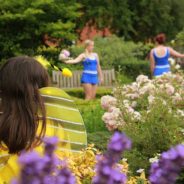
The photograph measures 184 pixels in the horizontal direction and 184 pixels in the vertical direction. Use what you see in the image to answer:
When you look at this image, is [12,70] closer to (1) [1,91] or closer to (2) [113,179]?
(1) [1,91]

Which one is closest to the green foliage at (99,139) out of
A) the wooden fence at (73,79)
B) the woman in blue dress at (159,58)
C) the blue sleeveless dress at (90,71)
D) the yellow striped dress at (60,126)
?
the yellow striped dress at (60,126)

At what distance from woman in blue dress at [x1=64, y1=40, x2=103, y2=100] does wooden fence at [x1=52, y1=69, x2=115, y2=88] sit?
5.01 m

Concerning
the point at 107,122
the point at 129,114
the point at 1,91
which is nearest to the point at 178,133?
the point at 129,114

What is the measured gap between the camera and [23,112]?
3076 millimetres

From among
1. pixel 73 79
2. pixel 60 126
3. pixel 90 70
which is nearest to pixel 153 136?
pixel 60 126

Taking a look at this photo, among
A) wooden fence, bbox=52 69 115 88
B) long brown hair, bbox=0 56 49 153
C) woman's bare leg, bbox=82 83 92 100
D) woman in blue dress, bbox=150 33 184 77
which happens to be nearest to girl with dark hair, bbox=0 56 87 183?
long brown hair, bbox=0 56 49 153

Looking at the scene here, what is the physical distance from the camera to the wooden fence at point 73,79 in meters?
21.0

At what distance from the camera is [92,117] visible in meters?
8.70

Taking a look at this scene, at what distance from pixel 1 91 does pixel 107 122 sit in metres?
3.99

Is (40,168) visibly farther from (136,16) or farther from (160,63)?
(136,16)

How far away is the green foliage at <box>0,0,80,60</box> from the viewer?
19562 mm

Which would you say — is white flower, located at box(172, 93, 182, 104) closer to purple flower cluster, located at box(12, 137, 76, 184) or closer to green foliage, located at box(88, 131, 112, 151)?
green foliage, located at box(88, 131, 112, 151)

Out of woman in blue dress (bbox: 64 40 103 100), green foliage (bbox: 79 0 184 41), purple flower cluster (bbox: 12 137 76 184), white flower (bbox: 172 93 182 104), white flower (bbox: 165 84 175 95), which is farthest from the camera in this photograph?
green foliage (bbox: 79 0 184 41)

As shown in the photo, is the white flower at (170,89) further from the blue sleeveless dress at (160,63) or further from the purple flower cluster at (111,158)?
the purple flower cluster at (111,158)
